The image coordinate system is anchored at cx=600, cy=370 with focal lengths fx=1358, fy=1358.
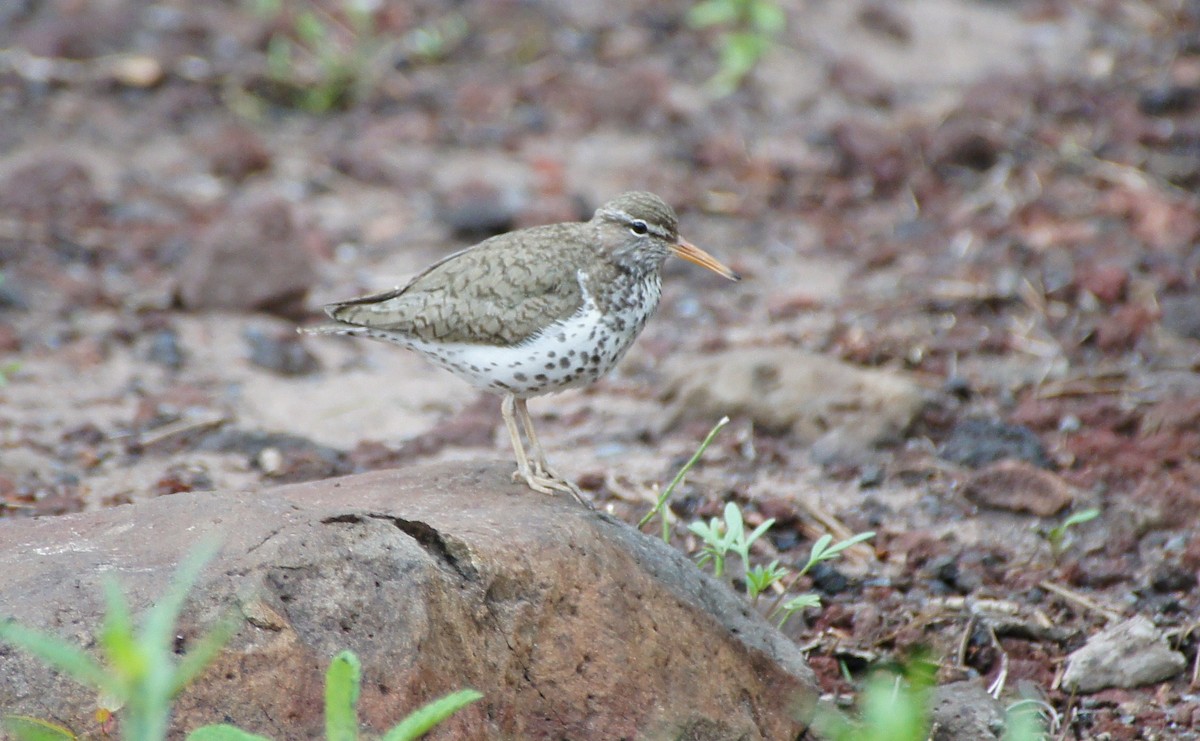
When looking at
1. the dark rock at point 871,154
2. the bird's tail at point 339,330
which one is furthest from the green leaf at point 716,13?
the bird's tail at point 339,330

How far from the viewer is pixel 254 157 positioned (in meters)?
10.5

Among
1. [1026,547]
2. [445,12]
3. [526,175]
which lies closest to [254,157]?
[526,175]

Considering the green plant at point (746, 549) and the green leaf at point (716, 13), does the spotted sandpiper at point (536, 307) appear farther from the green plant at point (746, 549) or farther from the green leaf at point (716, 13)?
the green leaf at point (716, 13)

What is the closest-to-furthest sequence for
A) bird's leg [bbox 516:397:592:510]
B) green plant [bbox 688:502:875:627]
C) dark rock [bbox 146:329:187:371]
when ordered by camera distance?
green plant [bbox 688:502:875:627] → bird's leg [bbox 516:397:592:510] → dark rock [bbox 146:329:187:371]

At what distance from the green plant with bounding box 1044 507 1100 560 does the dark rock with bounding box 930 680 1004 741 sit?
1.31 metres

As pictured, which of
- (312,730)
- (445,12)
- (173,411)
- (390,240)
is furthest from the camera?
(445,12)

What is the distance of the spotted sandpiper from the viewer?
544 cm

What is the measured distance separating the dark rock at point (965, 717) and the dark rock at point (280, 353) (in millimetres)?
4584

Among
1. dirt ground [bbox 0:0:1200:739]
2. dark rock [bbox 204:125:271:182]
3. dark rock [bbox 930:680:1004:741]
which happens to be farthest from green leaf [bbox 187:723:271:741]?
dark rock [bbox 204:125:271:182]

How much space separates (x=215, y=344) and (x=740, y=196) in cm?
428

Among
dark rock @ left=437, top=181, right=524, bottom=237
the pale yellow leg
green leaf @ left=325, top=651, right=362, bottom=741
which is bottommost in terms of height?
dark rock @ left=437, top=181, right=524, bottom=237

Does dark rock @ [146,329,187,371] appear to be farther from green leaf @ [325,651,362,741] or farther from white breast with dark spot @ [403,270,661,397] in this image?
green leaf @ [325,651,362,741]

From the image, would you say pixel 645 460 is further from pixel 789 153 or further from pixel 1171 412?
pixel 789 153

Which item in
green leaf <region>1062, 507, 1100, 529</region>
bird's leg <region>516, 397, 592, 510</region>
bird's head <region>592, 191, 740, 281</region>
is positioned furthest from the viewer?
green leaf <region>1062, 507, 1100, 529</region>
